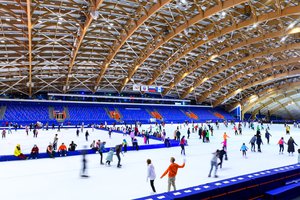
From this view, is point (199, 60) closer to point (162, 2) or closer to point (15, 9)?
point (162, 2)

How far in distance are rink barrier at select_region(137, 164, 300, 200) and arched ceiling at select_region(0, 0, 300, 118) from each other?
15.3m

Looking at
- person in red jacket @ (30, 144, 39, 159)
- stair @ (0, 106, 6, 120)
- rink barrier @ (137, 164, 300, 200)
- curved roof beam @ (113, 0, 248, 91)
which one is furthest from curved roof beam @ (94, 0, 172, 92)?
stair @ (0, 106, 6, 120)

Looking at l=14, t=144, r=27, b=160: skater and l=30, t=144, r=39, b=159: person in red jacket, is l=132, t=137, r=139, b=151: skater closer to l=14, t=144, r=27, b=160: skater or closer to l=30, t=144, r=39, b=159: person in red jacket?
l=30, t=144, r=39, b=159: person in red jacket

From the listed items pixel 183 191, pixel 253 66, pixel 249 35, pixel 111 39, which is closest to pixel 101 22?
pixel 111 39

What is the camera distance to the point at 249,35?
3238cm

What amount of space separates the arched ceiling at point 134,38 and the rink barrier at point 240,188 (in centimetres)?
1534

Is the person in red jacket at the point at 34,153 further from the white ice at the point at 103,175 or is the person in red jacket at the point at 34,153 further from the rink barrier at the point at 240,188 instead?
the rink barrier at the point at 240,188

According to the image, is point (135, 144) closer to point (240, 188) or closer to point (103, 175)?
point (103, 175)

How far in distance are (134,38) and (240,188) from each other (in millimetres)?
29101

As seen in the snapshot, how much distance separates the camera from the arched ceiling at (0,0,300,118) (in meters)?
23.6

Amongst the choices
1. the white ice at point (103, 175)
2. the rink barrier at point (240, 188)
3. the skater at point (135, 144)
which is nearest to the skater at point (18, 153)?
the white ice at point (103, 175)

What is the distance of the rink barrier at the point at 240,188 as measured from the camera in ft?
19.4

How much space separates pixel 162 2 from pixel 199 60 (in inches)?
909

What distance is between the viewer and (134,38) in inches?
1313
